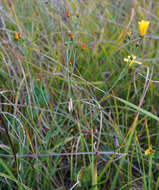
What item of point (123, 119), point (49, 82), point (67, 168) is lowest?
point (67, 168)

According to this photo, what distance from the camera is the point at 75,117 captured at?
41.2 inches

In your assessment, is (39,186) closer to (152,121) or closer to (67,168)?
(67,168)

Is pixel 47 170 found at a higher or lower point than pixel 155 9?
lower

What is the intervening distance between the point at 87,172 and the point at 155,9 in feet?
4.54

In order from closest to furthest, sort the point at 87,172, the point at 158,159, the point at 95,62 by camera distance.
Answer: the point at 87,172
the point at 158,159
the point at 95,62

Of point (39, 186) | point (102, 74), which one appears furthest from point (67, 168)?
point (102, 74)

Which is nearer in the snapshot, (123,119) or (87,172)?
(87,172)

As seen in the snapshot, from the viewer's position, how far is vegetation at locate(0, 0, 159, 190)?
2.67 feet

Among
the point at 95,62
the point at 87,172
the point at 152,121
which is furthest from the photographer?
the point at 95,62

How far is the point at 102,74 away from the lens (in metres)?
1.25

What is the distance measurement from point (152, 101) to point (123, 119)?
7.3 inches

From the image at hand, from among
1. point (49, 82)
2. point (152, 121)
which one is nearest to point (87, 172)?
point (152, 121)

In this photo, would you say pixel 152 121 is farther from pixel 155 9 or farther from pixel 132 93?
pixel 155 9

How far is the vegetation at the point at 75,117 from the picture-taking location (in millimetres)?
814
